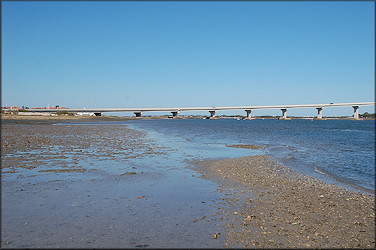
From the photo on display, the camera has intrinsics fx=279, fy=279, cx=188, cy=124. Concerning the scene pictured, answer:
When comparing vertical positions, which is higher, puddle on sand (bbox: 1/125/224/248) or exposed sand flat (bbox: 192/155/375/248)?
puddle on sand (bbox: 1/125/224/248)

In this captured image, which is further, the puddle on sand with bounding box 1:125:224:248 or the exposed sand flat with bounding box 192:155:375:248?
the exposed sand flat with bounding box 192:155:375:248

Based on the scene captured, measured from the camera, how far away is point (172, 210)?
793 cm

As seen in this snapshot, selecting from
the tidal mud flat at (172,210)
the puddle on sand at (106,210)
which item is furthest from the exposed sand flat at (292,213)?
the puddle on sand at (106,210)

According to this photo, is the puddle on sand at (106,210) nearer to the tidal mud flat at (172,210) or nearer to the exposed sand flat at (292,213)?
the tidal mud flat at (172,210)

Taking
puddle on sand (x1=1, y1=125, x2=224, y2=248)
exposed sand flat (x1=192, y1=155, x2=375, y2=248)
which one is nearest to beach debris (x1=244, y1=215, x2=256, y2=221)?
exposed sand flat (x1=192, y1=155, x2=375, y2=248)

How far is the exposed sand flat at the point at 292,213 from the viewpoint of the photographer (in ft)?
20.7

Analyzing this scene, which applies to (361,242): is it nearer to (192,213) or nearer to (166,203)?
(192,213)

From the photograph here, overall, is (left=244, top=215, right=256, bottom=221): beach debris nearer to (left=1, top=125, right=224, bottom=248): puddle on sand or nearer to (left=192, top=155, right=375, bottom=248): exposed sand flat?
(left=192, top=155, right=375, bottom=248): exposed sand flat

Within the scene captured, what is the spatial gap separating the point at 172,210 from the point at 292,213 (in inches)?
136

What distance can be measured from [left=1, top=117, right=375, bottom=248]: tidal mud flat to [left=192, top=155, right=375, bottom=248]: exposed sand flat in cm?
2

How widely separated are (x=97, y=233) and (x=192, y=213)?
8.68 ft

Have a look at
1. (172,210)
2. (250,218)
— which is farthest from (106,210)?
(250,218)

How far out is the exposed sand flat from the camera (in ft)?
20.7

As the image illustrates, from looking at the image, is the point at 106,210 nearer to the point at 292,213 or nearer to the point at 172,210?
the point at 172,210
